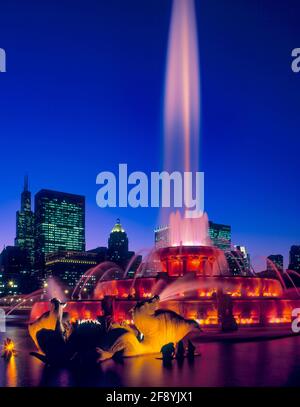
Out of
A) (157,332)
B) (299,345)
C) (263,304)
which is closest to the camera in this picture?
(157,332)

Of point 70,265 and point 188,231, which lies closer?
point 188,231

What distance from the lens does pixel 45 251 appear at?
200 m

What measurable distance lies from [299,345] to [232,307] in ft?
23.7

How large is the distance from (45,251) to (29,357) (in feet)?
594

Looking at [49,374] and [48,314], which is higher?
[48,314]

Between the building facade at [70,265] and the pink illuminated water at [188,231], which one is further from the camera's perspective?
the building facade at [70,265]

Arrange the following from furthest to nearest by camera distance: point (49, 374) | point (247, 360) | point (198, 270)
A: 1. point (198, 270)
2. point (247, 360)
3. point (49, 374)

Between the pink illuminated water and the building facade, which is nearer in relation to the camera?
the pink illuminated water

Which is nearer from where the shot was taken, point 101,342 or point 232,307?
point 101,342

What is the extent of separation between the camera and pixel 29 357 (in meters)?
22.3
